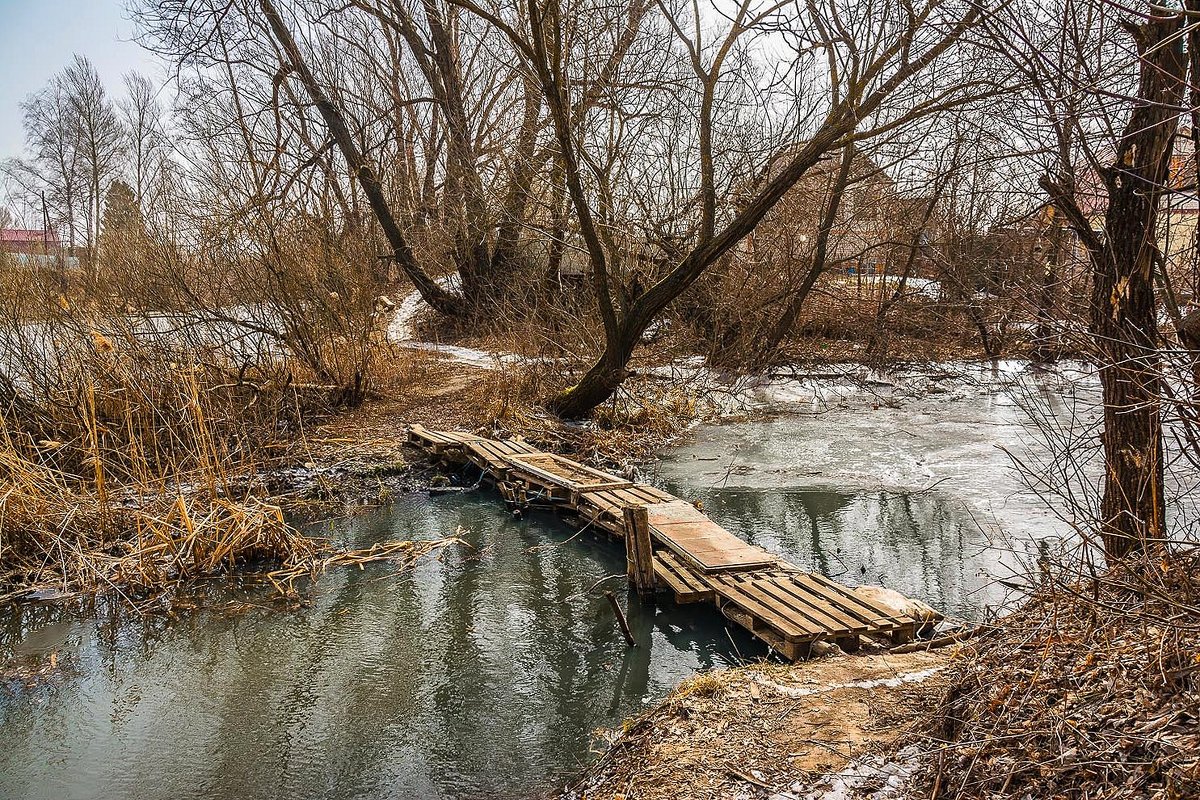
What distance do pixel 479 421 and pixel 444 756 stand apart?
9152 millimetres

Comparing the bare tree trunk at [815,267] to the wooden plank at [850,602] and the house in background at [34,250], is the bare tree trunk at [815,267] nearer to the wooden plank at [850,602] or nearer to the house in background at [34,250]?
the wooden plank at [850,602]

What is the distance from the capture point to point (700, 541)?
27.3 ft

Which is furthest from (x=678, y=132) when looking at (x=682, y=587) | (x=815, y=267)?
(x=682, y=587)

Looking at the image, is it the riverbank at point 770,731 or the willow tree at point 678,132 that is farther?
the willow tree at point 678,132

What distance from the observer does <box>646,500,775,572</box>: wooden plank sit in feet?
25.3

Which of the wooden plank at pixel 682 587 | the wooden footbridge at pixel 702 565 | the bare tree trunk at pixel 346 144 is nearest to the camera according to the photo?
the wooden footbridge at pixel 702 565

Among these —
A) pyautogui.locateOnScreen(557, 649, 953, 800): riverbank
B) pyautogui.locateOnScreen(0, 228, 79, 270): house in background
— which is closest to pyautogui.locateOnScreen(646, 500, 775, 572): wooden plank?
Answer: pyautogui.locateOnScreen(557, 649, 953, 800): riverbank

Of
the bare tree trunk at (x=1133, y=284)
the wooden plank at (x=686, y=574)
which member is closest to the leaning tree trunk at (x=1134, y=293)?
the bare tree trunk at (x=1133, y=284)

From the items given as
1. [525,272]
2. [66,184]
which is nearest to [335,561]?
[525,272]

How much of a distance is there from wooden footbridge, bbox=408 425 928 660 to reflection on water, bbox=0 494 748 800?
315 mm

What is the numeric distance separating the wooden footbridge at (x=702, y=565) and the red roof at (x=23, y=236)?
260 inches

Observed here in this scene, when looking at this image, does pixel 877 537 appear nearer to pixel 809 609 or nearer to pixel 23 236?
pixel 809 609

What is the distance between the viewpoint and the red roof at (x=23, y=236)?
444 inches

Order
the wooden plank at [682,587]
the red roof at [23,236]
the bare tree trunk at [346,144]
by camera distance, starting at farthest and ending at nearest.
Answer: the bare tree trunk at [346,144] < the red roof at [23,236] < the wooden plank at [682,587]
